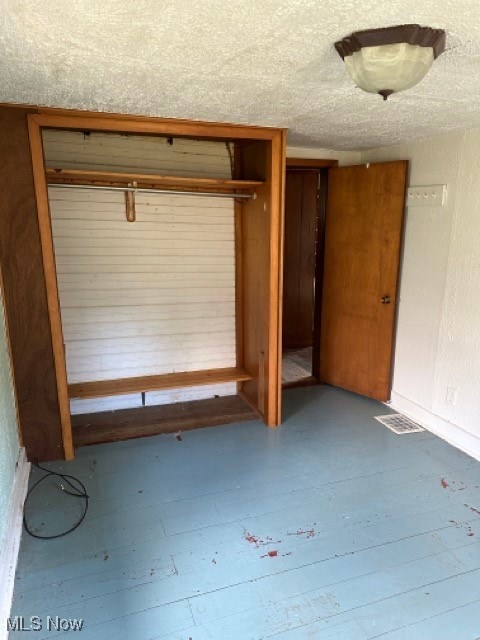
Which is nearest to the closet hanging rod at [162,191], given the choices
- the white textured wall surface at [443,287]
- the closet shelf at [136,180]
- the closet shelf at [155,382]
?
the closet shelf at [136,180]

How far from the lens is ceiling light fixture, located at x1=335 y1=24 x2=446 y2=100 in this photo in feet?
4.50

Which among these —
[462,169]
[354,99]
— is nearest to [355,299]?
[462,169]

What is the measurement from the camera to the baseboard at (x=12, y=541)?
174 cm

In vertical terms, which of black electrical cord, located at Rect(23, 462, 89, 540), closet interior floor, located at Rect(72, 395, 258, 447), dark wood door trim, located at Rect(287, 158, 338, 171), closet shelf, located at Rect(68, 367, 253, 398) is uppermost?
dark wood door trim, located at Rect(287, 158, 338, 171)

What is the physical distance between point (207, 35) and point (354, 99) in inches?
42.4

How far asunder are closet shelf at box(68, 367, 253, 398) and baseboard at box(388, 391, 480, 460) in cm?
135

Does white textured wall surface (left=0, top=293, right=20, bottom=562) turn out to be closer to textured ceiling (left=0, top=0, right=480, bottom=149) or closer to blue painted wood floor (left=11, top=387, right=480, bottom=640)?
blue painted wood floor (left=11, top=387, right=480, bottom=640)

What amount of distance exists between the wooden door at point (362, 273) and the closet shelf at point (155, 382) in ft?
3.51

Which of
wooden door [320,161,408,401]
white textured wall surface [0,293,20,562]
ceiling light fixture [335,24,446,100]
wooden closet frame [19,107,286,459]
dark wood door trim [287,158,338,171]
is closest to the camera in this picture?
ceiling light fixture [335,24,446,100]

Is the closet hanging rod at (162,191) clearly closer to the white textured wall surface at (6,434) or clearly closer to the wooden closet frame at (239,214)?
the wooden closet frame at (239,214)

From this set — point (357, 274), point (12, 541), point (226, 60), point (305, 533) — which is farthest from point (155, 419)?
point (226, 60)

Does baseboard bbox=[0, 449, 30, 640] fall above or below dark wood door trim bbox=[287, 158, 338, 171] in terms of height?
below

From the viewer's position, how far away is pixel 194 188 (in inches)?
140

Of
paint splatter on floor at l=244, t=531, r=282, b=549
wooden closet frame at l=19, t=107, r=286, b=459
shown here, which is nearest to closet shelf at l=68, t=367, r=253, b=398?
wooden closet frame at l=19, t=107, r=286, b=459
